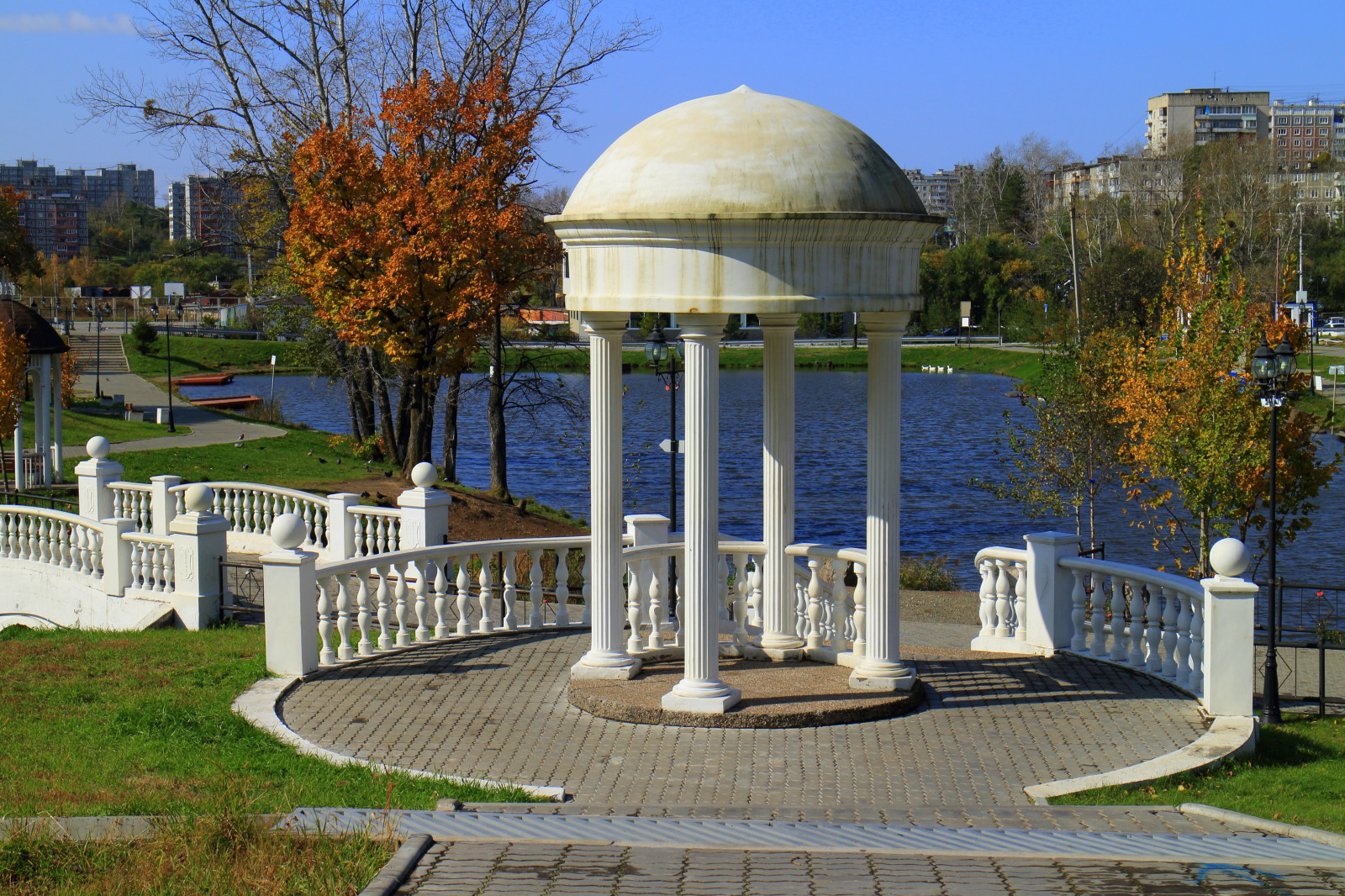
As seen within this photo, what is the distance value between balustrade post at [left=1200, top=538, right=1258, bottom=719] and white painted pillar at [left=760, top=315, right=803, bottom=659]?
10.6ft

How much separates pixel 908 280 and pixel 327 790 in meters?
5.34

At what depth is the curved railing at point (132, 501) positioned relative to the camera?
19.9m

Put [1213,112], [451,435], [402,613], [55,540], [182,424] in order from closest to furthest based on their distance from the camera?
[402,613] < [55,540] < [451,435] < [182,424] < [1213,112]

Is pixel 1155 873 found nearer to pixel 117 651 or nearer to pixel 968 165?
pixel 117 651

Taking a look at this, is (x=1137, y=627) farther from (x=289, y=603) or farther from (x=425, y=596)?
(x=289, y=603)

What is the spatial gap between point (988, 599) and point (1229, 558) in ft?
8.54

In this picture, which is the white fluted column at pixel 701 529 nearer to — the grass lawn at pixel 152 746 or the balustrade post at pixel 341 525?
the grass lawn at pixel 152 746

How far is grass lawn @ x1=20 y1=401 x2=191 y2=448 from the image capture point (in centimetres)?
3997

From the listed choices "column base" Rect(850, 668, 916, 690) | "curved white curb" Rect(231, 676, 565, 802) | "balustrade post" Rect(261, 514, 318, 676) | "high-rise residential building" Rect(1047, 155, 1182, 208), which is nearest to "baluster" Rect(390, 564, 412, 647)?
"balustrade post" Rect(261, 514, 318, 676)

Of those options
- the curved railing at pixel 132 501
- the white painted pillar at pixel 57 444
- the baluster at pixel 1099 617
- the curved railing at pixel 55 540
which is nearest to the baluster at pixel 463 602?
the baluster at pixel 1099 617

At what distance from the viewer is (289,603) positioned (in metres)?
10.7

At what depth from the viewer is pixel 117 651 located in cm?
1264

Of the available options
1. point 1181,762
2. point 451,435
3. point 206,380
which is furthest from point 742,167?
point 206,380

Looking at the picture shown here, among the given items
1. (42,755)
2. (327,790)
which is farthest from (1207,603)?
(42,755)
